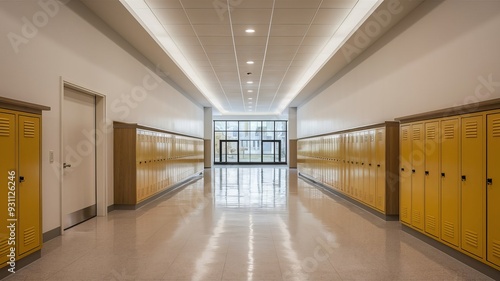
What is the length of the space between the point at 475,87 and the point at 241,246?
4.14 metres

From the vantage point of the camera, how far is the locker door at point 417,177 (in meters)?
5.30

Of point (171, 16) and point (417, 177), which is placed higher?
point (171, 16)

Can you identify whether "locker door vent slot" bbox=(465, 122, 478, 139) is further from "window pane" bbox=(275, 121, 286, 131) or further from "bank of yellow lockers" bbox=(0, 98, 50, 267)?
"window pane" bbox=(275, 121, 286, 131)

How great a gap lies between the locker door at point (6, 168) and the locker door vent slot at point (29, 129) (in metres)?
0.20

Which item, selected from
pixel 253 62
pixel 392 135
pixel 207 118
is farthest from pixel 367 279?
pixel 207 118

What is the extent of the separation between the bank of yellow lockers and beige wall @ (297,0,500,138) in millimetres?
6084

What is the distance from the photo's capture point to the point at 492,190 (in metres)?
3.77
